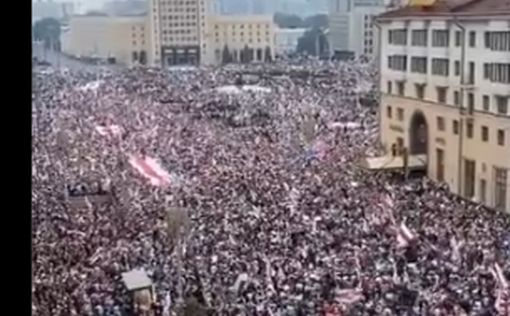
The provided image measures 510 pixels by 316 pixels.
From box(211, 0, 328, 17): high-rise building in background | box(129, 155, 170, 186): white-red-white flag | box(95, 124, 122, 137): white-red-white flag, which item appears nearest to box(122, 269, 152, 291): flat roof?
box(129, 155, 170, 186): white-red-white flag

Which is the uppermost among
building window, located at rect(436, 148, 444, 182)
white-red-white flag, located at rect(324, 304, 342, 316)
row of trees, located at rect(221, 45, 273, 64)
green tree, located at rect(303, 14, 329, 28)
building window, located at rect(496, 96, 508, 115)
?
green tree, located at rect(303, 14, 329, 28)

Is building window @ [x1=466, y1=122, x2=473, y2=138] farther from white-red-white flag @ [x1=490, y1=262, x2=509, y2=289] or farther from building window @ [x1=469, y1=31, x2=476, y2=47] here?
white-red-white flag @ [x1=490, y1=262, x2=509, y2=289]

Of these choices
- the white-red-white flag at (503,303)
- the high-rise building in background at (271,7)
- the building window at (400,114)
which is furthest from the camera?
the building window at (400,114)

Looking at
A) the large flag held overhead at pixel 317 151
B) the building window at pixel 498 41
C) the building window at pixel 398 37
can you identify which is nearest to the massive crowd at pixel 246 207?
the large flag held overhead at pixel 317 151

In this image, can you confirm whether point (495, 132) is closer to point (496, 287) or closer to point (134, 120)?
point (496, 287)

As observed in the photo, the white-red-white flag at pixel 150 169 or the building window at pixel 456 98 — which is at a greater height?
the building window at pixel 456 98

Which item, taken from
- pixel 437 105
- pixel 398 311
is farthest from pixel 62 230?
pixel 437 105

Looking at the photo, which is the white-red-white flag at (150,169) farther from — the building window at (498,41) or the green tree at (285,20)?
the building window at (498,41)
